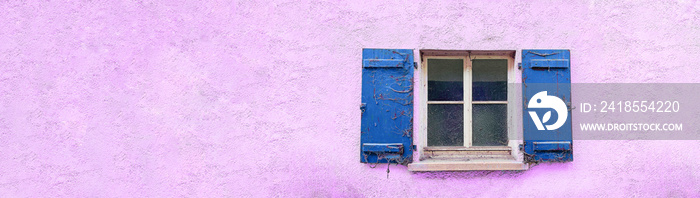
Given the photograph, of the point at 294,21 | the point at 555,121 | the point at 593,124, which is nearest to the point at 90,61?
A: the point at 294,21

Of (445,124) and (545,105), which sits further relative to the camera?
(445,124)

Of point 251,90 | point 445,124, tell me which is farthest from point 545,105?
point 251,90

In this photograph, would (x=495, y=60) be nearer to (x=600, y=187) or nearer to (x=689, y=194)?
(x=600, y=187)

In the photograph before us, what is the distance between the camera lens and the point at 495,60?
280cm

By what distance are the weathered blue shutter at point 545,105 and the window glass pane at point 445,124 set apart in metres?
0.45

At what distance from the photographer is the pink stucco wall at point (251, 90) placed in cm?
263

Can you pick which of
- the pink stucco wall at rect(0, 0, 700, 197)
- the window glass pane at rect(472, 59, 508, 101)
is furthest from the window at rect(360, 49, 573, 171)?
the pink stucco wall at rect(0, 0, 700, 197)

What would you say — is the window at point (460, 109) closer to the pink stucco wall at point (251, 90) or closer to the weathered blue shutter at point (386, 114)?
the weathered blue shutter at point (386, 114)

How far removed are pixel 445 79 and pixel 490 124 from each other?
489mm

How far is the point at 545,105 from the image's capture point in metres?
2.61

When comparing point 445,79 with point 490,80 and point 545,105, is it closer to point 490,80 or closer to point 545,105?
point 490,80

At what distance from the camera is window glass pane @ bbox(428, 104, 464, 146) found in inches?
110

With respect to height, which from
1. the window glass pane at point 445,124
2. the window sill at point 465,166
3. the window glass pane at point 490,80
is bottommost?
the window sill at point 465,166

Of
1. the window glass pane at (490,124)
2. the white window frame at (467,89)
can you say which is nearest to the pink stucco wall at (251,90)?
the white window frame at (467,89)
